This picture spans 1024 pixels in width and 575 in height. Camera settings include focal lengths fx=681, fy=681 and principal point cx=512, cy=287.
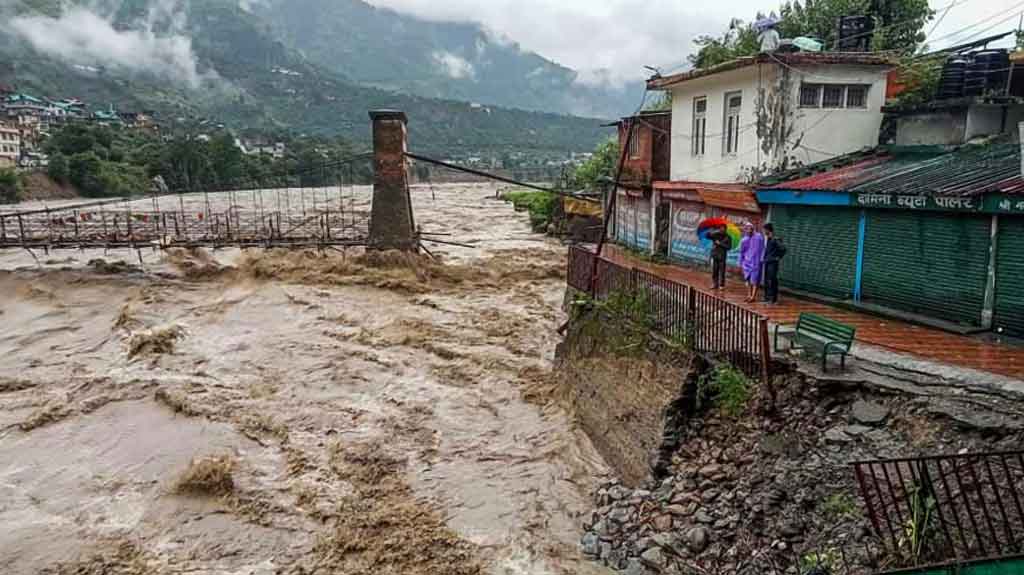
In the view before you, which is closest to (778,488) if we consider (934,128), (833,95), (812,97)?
(934,128)

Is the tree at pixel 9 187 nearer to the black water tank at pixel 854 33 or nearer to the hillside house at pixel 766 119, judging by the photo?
the hillside house at pixel 766 119

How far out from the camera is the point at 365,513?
991cm

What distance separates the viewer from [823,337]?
27.9 feet

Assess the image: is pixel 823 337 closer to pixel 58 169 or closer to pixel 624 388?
pixel 624 388

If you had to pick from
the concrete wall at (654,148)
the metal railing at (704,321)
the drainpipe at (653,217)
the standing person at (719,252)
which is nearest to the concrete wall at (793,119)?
the standing person at (719,252)

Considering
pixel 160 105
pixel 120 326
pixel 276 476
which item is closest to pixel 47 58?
pixel 160 105

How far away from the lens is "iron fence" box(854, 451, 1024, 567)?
5746mm

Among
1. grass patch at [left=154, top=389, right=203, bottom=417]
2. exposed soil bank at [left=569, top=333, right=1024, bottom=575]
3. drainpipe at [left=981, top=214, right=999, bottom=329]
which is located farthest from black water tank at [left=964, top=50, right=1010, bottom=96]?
grass patch at [left=154, top=389, right=203, bottom=417]

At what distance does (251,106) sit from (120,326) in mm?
180360

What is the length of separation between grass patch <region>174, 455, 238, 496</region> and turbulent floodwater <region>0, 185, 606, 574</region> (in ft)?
0.40

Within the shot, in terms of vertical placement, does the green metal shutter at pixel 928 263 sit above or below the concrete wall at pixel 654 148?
below

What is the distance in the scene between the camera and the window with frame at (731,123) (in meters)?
16.5

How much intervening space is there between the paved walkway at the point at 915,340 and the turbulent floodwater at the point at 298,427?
4331mm

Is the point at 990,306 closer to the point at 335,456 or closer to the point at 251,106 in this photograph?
the point at 335,456
